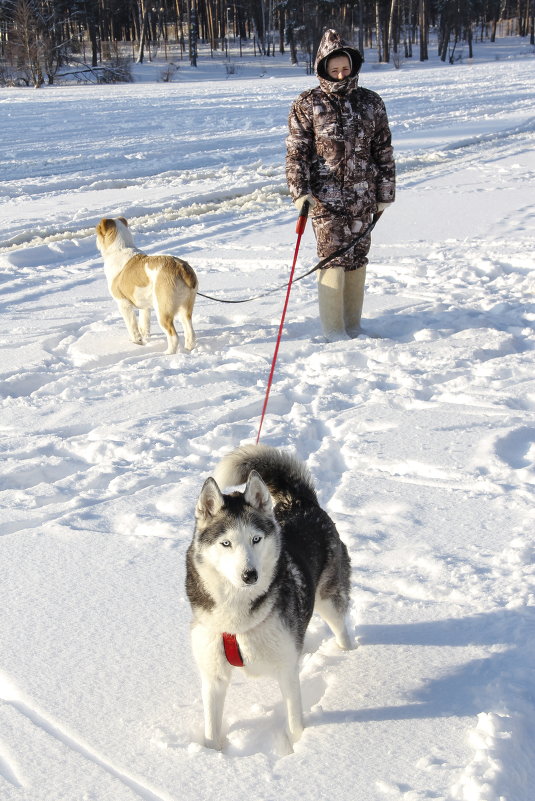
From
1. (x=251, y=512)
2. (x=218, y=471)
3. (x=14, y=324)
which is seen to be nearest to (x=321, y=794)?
(x=251, y=512)

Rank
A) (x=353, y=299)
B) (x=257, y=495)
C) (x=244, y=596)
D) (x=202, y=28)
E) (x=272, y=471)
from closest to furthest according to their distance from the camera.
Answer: (x=244, y=596)
(x=257, y=495)
(x=272, y=471)
(x=353, y=299)
(x=202, y=28)

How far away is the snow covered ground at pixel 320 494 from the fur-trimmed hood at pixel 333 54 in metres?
2.03

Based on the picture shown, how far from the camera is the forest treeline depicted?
132ft

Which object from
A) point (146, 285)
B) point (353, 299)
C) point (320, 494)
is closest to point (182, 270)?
point (146, 285)

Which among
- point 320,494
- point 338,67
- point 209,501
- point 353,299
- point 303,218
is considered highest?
point 338,67

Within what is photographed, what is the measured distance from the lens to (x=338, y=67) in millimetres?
6070

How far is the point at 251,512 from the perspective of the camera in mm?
2760

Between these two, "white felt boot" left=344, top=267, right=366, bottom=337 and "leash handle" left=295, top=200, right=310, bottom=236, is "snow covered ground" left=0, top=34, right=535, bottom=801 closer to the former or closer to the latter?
"white felt boot" left=344, top=267, right=366, bottom=337

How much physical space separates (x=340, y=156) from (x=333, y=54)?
76 centimetres

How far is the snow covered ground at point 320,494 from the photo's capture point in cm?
271

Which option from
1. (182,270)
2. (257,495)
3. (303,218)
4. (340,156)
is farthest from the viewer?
(182,270)

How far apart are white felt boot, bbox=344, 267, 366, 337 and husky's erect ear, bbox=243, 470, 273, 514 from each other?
4361mm

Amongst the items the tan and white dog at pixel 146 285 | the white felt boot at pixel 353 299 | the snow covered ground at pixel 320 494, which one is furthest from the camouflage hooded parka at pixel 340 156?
the tan and white dog at pixel 146 285

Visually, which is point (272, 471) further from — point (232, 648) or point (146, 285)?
point (146, 285)
